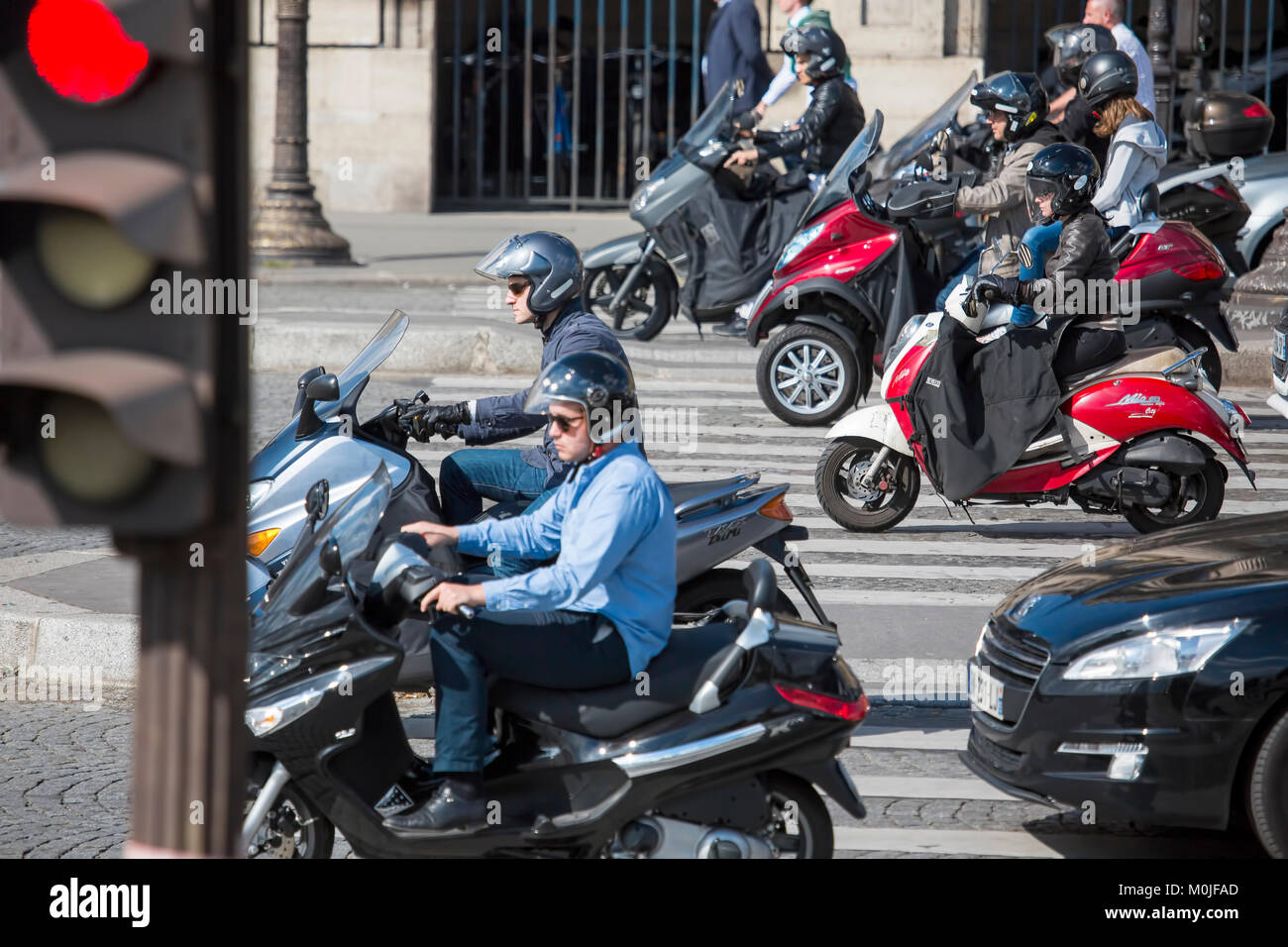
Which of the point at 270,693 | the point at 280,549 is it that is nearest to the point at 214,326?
the point at 270,693

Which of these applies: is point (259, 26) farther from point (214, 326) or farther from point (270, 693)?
point (214, 326)

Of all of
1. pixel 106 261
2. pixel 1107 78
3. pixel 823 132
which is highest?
pixel 1107 78

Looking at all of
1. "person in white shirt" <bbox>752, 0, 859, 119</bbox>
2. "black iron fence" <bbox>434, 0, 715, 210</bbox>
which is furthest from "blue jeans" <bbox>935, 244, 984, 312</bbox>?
"black iron fence" <bbox>434, 0, 715, 210</bbox>

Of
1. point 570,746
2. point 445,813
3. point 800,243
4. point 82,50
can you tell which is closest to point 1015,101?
point 800,243

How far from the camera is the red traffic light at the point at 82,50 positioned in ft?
6.48

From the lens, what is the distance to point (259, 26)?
22.3m

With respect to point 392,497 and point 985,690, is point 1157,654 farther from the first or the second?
point 392,497

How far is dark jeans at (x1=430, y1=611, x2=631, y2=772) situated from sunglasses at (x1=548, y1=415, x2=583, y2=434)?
1.67 ft

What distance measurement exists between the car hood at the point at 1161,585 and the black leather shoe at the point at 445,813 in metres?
1.63

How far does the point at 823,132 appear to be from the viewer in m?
12.8

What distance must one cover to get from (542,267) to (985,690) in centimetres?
206

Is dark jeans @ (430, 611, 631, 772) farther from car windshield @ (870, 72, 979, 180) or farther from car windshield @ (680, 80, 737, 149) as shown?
car windshield @ (680, 80, 737, 149)

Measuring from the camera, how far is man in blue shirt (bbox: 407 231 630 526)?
5.81 meters
